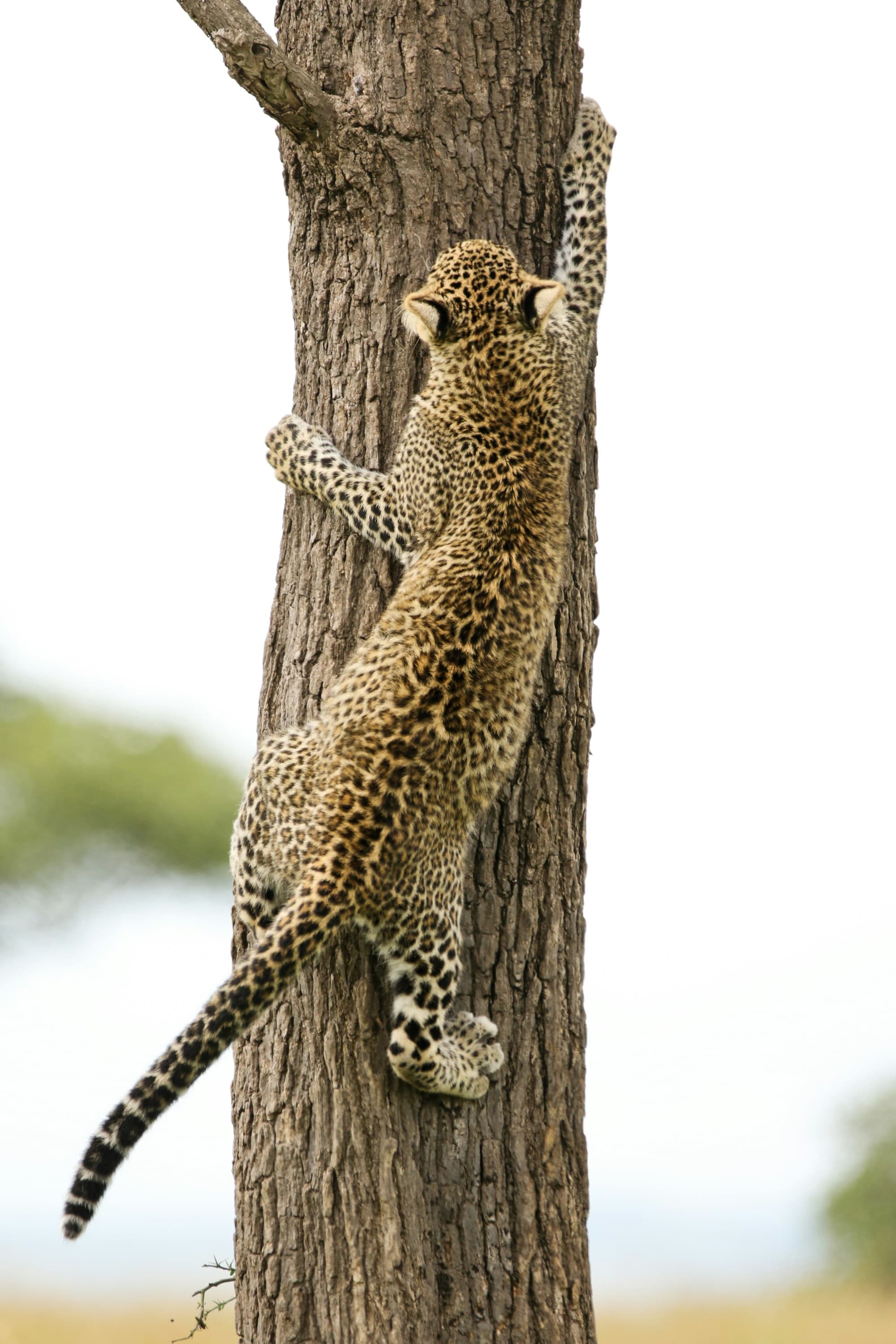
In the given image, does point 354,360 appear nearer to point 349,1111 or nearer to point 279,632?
point 279,632

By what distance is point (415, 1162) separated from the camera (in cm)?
471

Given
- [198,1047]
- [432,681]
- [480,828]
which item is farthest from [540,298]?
[198,1047]

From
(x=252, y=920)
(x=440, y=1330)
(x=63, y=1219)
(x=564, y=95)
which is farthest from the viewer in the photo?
(x=564, y=95)

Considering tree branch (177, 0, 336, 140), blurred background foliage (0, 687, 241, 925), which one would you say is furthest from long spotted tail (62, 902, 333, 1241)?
blurred background foliage (0, 687, 241, 925)

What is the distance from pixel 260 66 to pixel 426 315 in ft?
3.52

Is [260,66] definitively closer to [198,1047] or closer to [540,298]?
[540,298]

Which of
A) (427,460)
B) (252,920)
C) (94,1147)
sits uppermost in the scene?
(427,460)

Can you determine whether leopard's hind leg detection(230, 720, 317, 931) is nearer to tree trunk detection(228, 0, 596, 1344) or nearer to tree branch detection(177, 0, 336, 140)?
tree trunk detection(228, 0, 596, 1344)

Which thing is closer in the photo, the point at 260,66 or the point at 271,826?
the point at 271,826

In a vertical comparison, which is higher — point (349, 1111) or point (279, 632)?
point (279, 632)

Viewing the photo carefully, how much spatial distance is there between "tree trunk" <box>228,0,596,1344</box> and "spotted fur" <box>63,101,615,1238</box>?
117 mm

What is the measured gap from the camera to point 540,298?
17.9 feet

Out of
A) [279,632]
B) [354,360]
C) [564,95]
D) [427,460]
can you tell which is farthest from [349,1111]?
[564,95]

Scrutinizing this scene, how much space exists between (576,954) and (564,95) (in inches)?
131
